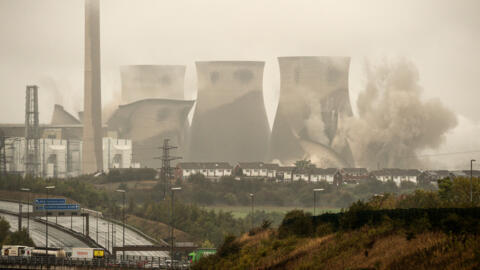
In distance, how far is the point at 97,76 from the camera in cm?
12381

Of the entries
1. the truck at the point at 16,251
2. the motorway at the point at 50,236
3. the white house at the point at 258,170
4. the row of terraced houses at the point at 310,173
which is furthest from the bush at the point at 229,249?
the white house at the point at 258,170

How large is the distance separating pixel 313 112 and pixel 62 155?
3651cm

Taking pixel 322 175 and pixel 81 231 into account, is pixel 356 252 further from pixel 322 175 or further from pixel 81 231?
pixel 322 175

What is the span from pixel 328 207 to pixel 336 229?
A: 60490 millimetres

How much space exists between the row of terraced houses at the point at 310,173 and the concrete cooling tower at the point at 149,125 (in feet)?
78.5

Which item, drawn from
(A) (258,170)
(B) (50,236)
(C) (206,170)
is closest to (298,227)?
(B) (50,236)

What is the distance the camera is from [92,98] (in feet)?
404

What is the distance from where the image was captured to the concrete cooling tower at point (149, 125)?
481ft

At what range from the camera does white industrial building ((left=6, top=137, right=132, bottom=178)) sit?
129875 mm

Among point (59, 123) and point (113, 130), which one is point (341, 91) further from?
point (59, 123)

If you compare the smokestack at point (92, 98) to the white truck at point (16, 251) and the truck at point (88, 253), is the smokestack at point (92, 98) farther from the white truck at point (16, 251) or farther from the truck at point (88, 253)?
the white truck at point (16, 251)

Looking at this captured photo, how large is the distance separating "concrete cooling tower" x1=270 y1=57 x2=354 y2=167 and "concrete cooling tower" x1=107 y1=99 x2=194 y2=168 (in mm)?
16532

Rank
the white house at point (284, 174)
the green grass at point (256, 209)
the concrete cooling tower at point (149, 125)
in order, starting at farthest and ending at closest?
the concrete cooling tower at point (149, 125)
the white house at point (284, 174)
the green grass at point (256, 209)

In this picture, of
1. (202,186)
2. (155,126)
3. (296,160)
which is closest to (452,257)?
(202,186)
